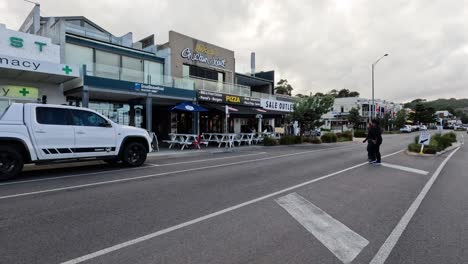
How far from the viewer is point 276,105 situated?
2752 centimetres

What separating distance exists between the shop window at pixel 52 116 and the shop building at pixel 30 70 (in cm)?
503

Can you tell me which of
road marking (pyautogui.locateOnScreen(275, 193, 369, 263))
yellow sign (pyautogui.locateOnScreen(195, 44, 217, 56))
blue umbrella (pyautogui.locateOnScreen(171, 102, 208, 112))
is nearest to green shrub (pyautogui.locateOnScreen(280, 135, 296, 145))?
Result: blue umbrella (pyautogui.locateOnScreen(171, 102, 208, 112))

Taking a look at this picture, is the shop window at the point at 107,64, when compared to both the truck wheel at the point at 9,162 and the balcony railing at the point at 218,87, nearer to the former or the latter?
the balcony railing at the point at 218,87

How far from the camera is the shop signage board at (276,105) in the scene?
86.2 ft

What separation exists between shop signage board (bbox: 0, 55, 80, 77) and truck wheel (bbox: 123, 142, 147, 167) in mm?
6486

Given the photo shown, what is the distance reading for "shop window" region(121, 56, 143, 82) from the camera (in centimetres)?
1688

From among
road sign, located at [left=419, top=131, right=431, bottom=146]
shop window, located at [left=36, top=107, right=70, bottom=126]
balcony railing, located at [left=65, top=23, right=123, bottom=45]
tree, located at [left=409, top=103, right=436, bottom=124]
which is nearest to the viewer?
shop window, located at [left=36, top=107, right=70, bottom=126]

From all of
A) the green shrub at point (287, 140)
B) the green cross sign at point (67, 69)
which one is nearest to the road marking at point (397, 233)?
the green cross sign at point (67, 69)

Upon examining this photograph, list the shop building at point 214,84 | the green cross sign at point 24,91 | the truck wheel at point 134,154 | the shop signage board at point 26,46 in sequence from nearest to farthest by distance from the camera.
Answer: the truck wheel at point 134,154 → the shop signage board at point 26,46 → the green cross sign at point 24,91 → the shop building at point 214,84

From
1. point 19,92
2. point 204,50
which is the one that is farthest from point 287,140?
point 19,92

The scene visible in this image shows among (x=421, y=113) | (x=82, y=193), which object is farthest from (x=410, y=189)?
(x=421, y=113)

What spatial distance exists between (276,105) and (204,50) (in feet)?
28.1

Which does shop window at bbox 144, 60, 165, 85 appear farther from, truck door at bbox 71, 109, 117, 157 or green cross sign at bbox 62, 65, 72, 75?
truck door at bbox 71, 109, 117, 157

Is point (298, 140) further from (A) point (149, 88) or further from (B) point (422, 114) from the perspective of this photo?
(B) point (422, 114)
